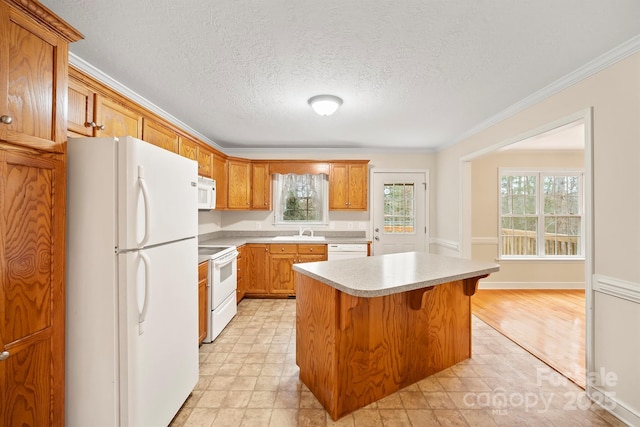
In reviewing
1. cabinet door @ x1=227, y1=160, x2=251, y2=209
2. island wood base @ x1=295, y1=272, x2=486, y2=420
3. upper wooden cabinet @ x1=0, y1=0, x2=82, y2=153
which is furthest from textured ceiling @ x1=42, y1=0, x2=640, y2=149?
island wood base @ x1=295, y1=272, x2=486, y2=420

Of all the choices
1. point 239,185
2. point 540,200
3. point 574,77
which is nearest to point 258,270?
point 239,185

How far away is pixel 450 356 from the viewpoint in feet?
8.17

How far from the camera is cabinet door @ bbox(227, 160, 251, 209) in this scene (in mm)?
4555

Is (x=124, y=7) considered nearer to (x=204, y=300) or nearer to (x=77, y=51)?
(x=77, y=51)

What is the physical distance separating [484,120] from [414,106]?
42.5 inches

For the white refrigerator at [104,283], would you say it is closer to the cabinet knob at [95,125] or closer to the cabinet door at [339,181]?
the cabinet knob at [95,125]

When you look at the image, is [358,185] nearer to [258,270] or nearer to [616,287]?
[258,270]

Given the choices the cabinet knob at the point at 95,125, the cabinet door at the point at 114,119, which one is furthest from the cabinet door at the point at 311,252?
the cabinet knob at the point at 95,125

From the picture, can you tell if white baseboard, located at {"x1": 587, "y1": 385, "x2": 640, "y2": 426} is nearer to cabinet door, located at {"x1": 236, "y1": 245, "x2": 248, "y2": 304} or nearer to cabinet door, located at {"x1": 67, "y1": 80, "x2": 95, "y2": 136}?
cabinet door, located at {"x1": 236, "y1": 245, "x2": 248, "y2": 304}

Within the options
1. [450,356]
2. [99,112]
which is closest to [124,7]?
[99,112]

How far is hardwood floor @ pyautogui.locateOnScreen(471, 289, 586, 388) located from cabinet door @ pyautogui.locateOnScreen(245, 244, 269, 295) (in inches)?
119

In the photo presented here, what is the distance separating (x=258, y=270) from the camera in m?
4.42

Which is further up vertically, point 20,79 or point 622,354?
point 20,79

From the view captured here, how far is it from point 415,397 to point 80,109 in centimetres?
310
